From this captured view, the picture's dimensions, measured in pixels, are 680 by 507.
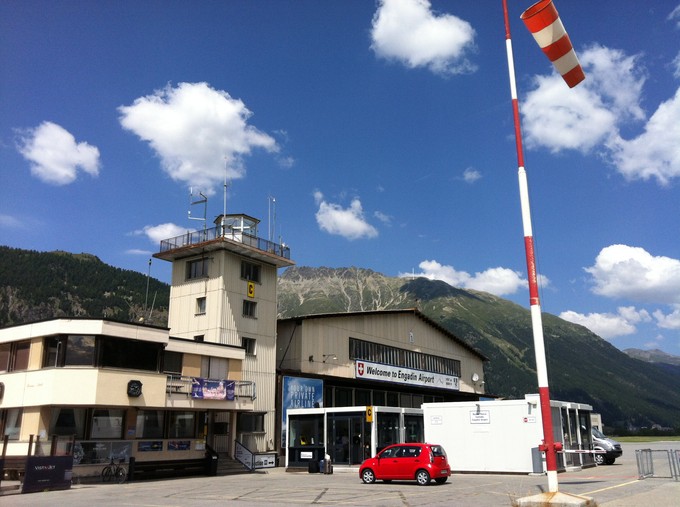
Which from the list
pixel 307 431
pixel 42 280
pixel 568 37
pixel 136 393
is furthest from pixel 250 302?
pixel 42 280

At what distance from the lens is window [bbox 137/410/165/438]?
3231 centimetres

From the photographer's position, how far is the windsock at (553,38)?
52.5 feet

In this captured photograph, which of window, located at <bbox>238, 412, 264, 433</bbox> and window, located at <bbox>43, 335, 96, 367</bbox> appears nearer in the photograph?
window, located at <bbox>43, 335, 96, 367</bbox>

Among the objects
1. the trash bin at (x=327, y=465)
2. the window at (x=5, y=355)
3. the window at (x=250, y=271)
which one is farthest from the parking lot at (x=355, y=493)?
the window at (x=250, y=271)

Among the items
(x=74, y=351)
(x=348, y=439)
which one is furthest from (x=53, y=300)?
(x=348, y=439)

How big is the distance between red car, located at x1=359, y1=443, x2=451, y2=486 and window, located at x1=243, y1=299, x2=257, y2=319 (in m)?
18.0

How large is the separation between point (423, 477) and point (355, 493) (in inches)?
178

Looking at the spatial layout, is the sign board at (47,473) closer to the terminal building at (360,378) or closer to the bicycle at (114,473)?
the bicycle at (114,473)

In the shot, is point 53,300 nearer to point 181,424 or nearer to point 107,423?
point 181,424

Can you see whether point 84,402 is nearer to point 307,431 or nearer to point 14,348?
point 14,348

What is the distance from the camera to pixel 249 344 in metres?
41.7

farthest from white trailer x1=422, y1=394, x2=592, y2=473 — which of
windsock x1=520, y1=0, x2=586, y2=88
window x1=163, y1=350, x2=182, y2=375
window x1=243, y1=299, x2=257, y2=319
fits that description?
windsock x1=520, y1=0, x2=586, y2=88

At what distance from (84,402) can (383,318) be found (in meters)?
31.3

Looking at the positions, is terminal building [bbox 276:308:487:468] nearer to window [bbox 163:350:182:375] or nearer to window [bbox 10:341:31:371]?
window [bbox 163:350:182:375]
